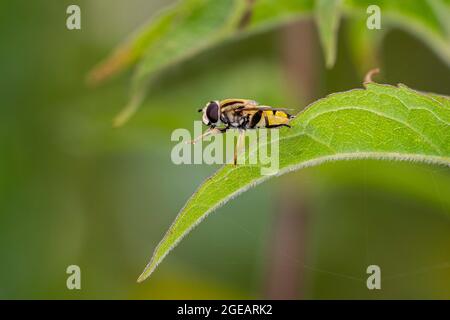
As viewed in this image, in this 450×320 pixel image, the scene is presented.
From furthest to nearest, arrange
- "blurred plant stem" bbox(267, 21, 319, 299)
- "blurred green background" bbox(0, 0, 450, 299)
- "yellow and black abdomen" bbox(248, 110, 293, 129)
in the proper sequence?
"blurred green background" bbox(0, 0, 450, 299), "blurred plant stem" bbox(267, 21, 319, 299), "yellow and black abdomen" bbox(248, 110, 293, 129)

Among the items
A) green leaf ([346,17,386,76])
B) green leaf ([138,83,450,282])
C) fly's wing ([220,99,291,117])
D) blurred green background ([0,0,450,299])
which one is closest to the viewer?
green leaf ([138,83,450,282])

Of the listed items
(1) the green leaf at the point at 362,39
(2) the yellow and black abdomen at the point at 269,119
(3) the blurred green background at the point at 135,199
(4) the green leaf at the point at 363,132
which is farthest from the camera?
(3) the blurred green background at the point at 135,199

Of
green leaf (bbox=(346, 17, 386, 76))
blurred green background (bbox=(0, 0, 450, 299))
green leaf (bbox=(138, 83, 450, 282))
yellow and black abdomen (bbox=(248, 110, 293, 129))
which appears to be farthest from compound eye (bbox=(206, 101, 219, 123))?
blurred green background (bbox=(0, 0, 450, 299))

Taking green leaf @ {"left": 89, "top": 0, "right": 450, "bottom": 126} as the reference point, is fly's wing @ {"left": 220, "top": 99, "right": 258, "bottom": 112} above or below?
below

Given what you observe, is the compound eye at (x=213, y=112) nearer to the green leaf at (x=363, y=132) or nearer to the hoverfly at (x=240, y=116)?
the hoverfly at (x=240, y=116)

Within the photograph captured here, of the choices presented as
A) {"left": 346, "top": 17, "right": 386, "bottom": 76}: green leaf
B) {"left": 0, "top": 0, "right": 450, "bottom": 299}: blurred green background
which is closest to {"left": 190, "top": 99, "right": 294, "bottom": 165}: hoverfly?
{"left": 346, "top": 17, "right": 386, "bottom": 76}: green leaf

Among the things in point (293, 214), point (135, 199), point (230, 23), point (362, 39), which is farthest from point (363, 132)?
point (135, 199)

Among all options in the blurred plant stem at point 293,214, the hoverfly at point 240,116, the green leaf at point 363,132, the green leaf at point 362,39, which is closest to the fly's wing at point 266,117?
the hoverfly at point 240,116

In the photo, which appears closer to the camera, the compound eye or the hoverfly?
the hoverfly

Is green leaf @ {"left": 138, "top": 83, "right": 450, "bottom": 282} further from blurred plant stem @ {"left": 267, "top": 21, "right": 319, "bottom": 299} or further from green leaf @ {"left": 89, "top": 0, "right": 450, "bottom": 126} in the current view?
blurred plant stem @ {"left": 267, "top": 21, "right": 319, "bottom": 299}

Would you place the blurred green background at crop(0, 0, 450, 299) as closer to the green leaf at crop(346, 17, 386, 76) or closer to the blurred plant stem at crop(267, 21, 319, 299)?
the blurred plant stem at crop(267, 21, 319, 299)
